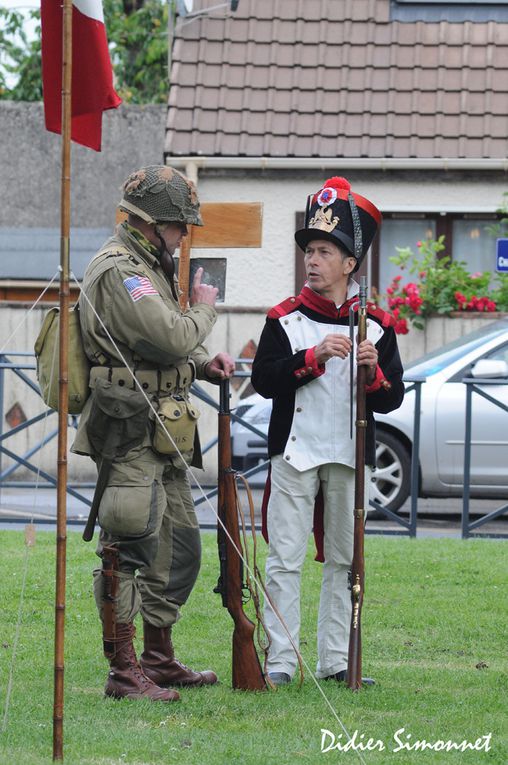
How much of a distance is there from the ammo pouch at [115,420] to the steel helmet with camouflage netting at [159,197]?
0.69 meters

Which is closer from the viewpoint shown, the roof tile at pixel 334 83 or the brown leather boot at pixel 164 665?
the brown leather boot at pixel 164 665

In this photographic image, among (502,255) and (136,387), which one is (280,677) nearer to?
(136,387)

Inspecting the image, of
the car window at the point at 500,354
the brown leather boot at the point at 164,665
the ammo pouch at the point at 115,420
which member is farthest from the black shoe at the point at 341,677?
the car window at the point at 500,354

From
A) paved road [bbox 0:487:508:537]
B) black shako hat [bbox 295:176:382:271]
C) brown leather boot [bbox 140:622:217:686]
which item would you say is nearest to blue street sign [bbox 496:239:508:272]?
paved road [bbox 0:487:508:537]

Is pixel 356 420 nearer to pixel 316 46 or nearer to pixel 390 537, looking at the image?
pixel 390 537

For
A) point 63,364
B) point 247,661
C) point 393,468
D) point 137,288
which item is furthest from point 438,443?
point 63,364

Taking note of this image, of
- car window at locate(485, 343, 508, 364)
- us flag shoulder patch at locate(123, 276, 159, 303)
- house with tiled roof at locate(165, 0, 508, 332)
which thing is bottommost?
car window at locate(485, 343, 508, 364)

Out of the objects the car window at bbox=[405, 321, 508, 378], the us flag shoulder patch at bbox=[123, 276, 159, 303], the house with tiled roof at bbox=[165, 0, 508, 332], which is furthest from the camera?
the house with tiled roof at bbox=[165, 0, 508, 332]

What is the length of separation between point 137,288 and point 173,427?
0.54 metres

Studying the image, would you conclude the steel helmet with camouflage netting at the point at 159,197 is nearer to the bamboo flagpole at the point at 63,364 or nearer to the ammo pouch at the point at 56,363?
the ammo pouch at the point at 56,363

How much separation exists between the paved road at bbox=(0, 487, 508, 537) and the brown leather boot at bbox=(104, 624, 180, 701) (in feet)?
14.8

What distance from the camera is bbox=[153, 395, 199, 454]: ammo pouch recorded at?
5.43 metres

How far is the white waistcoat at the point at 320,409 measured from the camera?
577cm

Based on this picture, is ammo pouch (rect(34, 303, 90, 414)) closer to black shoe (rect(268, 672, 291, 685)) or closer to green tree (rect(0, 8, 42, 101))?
black shoe (rect(268, 672, 291, 685))
